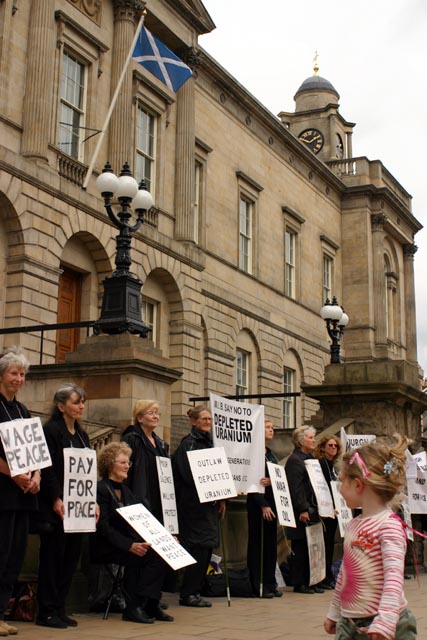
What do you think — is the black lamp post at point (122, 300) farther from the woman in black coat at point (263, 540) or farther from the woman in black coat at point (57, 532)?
the woman in black coat at point (57, 532)

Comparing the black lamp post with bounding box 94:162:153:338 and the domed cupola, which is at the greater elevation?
the domed cupola

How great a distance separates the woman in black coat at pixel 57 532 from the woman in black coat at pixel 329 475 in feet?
14.4

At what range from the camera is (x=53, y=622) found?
706 cm

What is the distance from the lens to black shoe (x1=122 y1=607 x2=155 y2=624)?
756 cm

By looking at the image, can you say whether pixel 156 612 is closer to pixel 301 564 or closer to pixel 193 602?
pixel 193 602

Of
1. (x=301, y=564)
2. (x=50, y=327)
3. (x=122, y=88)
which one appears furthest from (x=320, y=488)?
(x=122, y=88)

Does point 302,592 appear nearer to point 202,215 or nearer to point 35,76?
point 35,76

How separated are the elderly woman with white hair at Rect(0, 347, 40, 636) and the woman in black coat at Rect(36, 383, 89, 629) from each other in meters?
0.32

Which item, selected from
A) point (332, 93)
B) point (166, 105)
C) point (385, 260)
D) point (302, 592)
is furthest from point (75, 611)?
point (332, 93)

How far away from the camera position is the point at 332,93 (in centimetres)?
4938

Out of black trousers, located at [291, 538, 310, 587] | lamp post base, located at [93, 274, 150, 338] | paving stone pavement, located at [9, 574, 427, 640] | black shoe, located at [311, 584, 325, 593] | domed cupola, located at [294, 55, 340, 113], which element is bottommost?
paving stone pavement, located at [9, 574, 427, 640]

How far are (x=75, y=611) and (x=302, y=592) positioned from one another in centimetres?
323

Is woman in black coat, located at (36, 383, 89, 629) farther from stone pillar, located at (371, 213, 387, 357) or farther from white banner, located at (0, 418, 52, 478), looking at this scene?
stone pillar, located at (371, 213, 387, 357)

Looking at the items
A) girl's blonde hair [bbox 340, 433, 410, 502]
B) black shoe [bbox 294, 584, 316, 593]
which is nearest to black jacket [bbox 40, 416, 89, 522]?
girl's blonde hair [bbox 340, 433, 410, 502]
